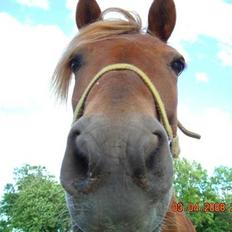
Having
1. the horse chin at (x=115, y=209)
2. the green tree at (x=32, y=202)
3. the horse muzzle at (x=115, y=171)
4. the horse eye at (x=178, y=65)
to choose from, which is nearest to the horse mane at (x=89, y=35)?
the horse eye at (x=178, y=65)

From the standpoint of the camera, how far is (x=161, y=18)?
429 centimetres

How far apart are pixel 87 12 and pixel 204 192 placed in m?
28.4

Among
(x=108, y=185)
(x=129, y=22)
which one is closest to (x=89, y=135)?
(x=108, y=185)

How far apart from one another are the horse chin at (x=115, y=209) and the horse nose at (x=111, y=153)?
74mm

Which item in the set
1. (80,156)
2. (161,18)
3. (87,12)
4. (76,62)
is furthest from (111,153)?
(87,12)

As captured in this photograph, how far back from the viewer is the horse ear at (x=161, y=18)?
427 centimetres

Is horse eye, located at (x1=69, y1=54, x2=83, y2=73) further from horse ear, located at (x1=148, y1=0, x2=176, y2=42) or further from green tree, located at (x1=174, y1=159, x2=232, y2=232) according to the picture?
green tree, located at (x1=174, y1=159, x2=232, y2=232)

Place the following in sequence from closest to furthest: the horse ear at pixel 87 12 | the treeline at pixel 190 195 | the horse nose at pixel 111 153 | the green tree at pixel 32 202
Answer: the horse nose at pixel 111 153, the horse ear at pixel 87 12, the green tree at pixel 32 202, the treeline at pixel 190 195

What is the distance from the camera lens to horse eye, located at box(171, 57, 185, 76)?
11.6 ft

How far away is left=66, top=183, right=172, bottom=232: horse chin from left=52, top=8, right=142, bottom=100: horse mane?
61.7 inches

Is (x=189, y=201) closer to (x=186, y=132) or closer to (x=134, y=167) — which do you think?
(x=186, y=132)

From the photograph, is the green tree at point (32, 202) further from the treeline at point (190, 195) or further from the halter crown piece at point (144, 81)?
the halter crown piece at point (144, 81)

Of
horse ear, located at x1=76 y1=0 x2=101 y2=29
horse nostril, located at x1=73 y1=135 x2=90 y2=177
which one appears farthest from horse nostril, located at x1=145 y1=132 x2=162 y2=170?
horse ear, located at x1=76 y1=0 x2=101 y2=29

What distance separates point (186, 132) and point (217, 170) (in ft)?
97.3
